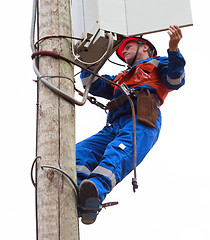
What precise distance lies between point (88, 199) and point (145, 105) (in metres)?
1.28

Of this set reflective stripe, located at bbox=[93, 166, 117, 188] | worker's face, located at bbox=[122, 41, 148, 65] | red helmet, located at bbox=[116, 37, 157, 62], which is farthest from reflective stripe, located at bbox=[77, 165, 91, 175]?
red helmet, located at bbox=[116, 37, 157, 62]

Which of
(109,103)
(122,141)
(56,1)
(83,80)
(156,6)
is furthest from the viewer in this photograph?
(83,80)

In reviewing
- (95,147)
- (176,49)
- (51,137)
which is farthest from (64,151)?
(176,49)

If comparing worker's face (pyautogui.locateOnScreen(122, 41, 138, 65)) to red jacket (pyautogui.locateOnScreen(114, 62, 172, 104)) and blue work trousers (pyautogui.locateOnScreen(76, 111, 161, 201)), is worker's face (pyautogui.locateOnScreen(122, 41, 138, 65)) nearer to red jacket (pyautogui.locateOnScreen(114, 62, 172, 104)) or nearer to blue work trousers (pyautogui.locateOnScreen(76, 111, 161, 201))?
red jacket (pyautogui.locateOnScreen(114, 62, 172, 104))

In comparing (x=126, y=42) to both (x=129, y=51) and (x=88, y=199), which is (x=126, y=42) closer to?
(x=129, y=51)

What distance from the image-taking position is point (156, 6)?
12.4 ft

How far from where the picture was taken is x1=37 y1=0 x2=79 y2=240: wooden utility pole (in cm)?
275

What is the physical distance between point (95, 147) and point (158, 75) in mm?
941

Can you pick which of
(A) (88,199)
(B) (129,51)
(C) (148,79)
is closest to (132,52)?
(B) (129,51)

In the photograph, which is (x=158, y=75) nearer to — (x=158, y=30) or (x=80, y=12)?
(x=158, y=30)

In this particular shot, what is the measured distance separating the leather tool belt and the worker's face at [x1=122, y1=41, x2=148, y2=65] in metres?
0.68

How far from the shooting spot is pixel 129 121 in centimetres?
388

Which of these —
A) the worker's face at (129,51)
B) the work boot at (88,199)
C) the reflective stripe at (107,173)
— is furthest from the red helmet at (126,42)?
the work boot at (88,199)

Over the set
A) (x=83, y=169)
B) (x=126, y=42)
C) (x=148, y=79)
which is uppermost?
(x=126, y=42)
